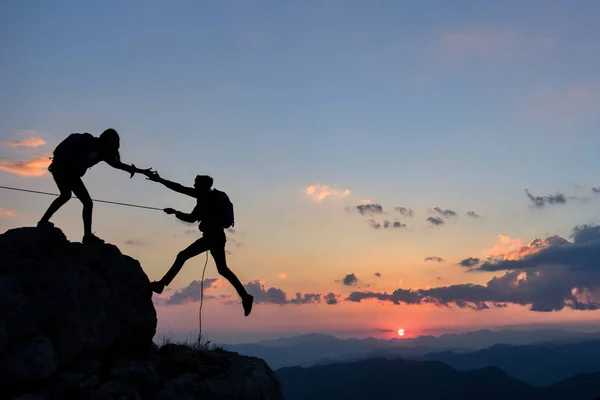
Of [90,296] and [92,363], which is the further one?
[90,296]

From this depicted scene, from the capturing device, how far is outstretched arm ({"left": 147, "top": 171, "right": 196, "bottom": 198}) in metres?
13.5

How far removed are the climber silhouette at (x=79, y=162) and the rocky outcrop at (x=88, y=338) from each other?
90 centimetres

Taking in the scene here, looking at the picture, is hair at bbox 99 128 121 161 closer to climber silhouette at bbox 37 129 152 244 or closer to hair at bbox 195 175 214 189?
climber silhouette at bbox 37 129 152 244

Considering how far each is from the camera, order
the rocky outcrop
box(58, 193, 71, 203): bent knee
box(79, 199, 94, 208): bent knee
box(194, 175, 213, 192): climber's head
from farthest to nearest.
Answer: box(194, 175, 213, 192): climber's head → box(79, 199, 94, 208): bent knee → box(58, 193, 71, 203): bent knee → the rocky outcrop

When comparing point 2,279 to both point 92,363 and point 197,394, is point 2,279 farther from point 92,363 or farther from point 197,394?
point 197,394

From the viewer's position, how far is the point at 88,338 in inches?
419

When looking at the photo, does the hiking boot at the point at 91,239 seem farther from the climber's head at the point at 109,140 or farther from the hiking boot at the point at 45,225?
the climber's head at the point at 109,140

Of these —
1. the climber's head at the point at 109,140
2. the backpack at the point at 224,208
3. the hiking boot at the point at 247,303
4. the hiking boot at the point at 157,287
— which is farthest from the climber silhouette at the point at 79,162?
the hiking boot at the point at 247,303

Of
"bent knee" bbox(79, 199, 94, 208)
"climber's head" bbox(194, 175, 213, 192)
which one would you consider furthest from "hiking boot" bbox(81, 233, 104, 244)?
"climber's head" bbox(194, 175, 213, 192)

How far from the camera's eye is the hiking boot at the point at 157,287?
44.3 ft

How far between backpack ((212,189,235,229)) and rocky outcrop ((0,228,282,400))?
2.54m

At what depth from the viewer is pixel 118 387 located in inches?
381

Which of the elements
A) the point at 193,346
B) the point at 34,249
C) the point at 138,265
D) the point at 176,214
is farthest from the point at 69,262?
the point at 193,346

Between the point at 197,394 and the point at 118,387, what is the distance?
1.79 meters
